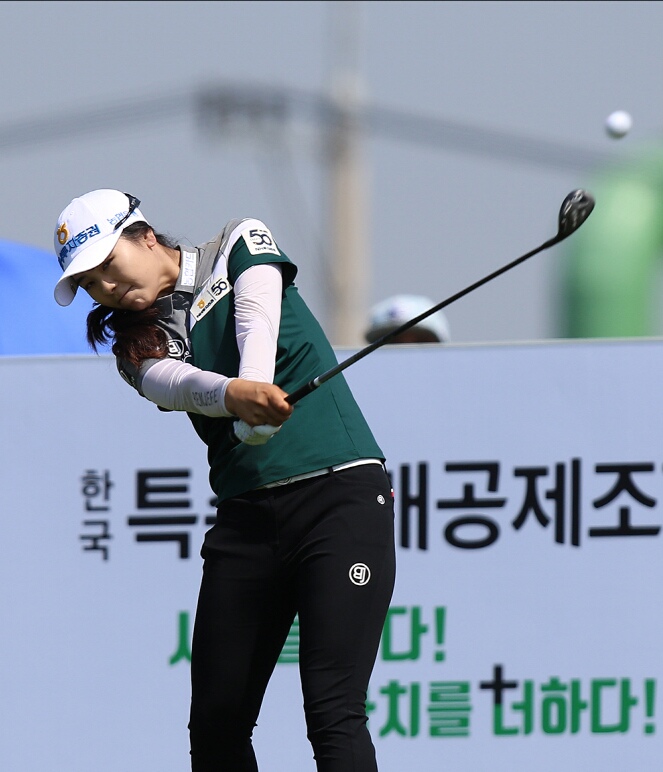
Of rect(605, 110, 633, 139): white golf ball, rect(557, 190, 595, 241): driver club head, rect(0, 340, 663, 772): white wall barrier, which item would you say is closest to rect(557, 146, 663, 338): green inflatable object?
rect(605, 110, 633, 139): white golf ball

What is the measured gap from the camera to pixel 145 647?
395 centimetres

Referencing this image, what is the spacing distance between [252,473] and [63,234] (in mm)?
644

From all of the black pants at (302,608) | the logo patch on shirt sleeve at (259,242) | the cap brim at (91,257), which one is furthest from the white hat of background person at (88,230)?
the black pants at (302,608)

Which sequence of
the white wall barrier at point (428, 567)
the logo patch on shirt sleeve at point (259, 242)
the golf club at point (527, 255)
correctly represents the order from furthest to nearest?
the white wall barrier at point (428, 567) → the logo patch on shirt sleeve at point (259, 242) → the golf club at point (527, 255)

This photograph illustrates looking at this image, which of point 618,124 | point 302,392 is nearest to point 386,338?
point 302,392

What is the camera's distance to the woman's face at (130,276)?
9.09 feet

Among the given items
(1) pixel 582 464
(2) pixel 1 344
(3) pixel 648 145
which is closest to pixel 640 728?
(1) pixel 582 464

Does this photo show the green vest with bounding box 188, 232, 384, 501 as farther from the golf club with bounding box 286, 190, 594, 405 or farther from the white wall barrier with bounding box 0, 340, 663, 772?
the white wall barrier with bounding box 0, 340, 663, 772

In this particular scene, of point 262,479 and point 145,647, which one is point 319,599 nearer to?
point 262,479

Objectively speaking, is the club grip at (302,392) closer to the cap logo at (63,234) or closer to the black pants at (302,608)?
the black pants at (302,608)

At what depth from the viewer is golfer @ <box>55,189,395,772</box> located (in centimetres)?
270

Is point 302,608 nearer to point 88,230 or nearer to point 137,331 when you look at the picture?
point 137,331

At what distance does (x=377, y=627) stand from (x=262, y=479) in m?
0.39

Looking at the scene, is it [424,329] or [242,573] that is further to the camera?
[424,329]
